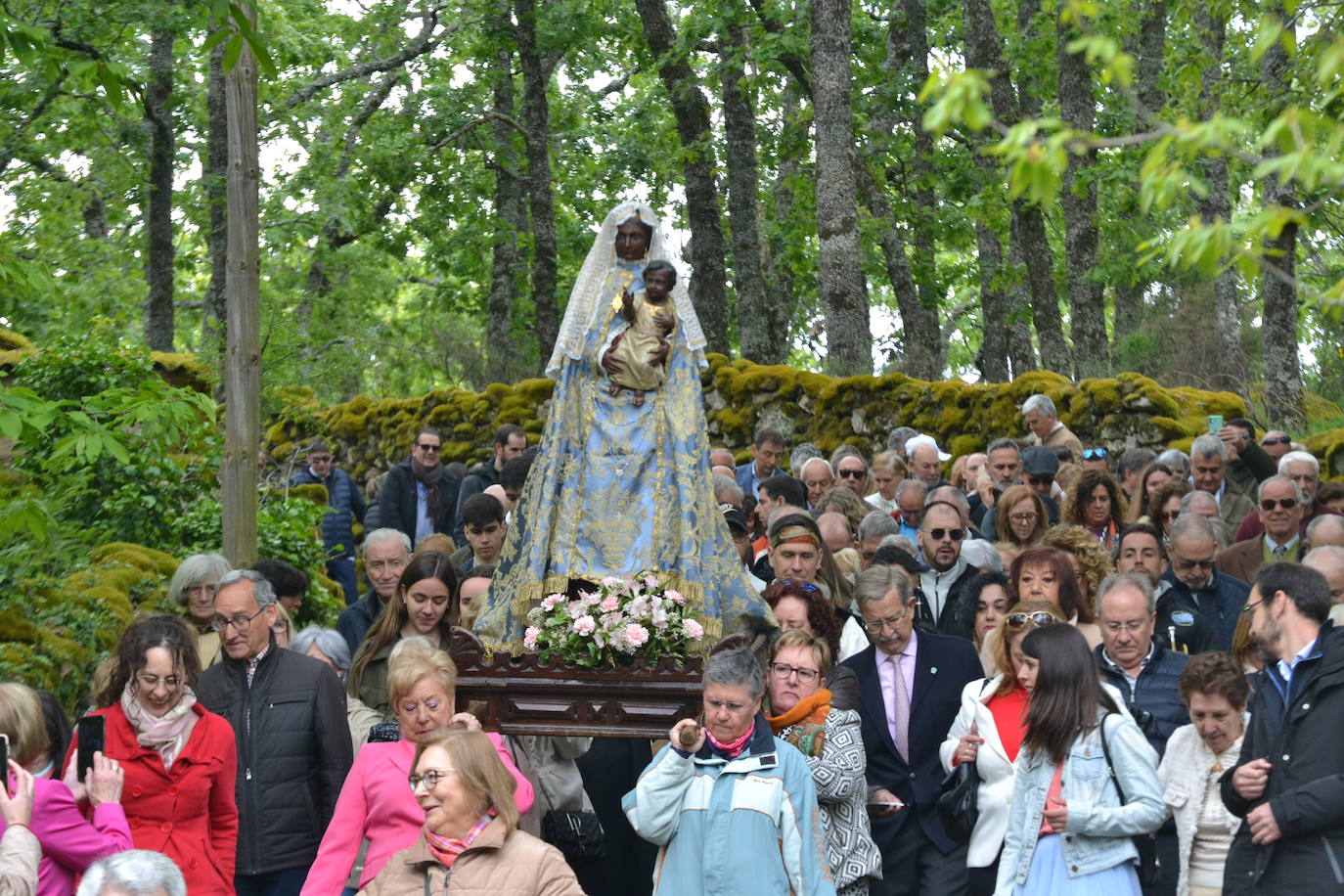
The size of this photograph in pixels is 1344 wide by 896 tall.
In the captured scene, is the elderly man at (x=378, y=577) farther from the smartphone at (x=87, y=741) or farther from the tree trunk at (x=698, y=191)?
the tree trunk at (x=698, y=191)

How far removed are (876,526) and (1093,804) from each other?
14.4 ft

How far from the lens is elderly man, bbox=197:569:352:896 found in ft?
23.3

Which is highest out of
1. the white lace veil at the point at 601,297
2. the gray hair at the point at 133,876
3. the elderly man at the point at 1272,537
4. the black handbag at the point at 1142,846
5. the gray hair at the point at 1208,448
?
the white lace veil at the point at 601,297

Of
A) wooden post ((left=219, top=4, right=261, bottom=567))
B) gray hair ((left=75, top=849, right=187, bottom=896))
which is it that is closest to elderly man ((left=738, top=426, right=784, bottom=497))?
wooden post ((left=219, top=4, right=261, bottom=567))

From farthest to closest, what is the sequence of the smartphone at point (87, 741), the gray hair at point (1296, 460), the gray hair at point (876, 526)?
the gray hair at point (1296, 460) → the gray hair at point (876, 526) → the smartphone at point (87, 741)

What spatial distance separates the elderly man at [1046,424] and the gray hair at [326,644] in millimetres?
6864

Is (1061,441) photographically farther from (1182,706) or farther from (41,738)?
(41,738)

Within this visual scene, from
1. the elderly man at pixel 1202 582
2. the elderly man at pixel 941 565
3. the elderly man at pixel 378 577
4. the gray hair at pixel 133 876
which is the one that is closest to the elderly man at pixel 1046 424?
the elderly man at pixel 941 565

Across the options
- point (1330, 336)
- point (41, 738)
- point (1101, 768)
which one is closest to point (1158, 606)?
point (1101, 768)

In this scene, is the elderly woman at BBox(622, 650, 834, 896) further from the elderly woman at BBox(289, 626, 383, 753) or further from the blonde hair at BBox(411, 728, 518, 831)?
the elderly woman at BBox(289, 626, 383, 753)

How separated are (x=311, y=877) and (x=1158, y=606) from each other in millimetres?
4240

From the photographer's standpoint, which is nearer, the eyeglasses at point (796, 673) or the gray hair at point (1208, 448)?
the eyeglasses at point (796, 673)

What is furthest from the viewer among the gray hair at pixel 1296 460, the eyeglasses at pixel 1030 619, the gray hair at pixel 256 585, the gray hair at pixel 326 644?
the gray hair at pixel 1296 460

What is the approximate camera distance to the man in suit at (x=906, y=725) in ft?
23.6
